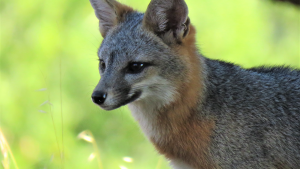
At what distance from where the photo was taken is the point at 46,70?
780cm

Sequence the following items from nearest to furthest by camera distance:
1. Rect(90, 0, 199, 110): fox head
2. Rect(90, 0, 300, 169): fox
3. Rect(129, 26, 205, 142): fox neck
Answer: Rect(90, 0, 199, 110): fox head
Rect(90, 0, 300, 169): fox
Rect(129, 26, 205, 142): fox neck

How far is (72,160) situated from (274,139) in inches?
174

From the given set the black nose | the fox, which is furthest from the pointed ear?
the black nose

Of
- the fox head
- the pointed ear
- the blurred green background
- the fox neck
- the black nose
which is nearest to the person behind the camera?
the black nose

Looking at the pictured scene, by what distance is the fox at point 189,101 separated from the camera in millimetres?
3527

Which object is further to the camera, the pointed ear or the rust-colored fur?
the pointed ear

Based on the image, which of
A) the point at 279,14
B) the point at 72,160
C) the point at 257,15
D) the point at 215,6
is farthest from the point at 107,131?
the point at 279,14

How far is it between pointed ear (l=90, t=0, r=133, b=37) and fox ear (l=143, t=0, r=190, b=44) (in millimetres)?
436

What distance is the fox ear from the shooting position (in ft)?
11.7

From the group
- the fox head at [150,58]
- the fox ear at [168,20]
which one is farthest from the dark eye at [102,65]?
the fox ear at [168,20]

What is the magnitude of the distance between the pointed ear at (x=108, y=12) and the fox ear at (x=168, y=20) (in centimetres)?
44

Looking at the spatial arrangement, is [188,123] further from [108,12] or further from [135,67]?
[108,12]

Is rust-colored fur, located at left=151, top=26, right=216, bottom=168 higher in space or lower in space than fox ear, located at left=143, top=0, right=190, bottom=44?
lower

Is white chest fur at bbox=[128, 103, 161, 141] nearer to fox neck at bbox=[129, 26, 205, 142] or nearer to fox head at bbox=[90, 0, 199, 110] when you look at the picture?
fox neck at bbox=[129, 26, 205, 142]
